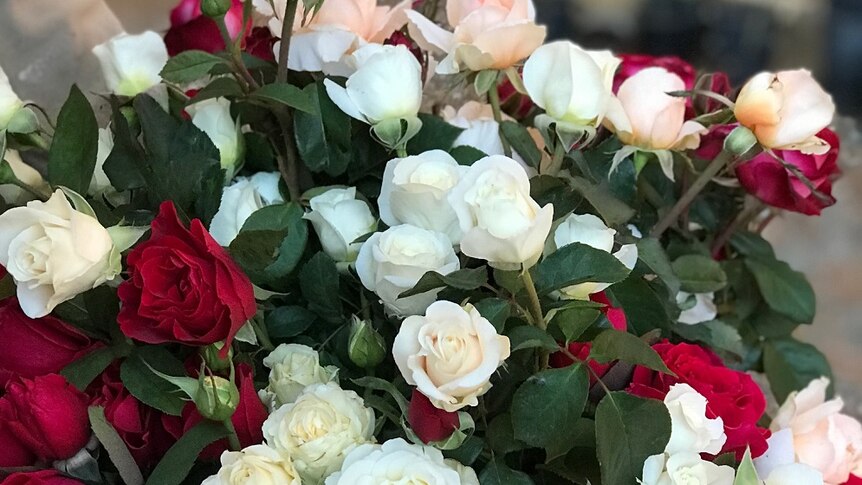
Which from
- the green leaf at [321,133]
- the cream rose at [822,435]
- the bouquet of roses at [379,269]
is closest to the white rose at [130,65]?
the bouquet of roses at [379,269]

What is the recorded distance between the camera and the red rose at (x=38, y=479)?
0.34 meters

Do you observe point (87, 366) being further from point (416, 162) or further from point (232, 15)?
point (232, 15)

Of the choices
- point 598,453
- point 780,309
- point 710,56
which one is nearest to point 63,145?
point 598,453

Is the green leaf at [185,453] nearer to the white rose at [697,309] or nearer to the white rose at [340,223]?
the white rose at [340,223]

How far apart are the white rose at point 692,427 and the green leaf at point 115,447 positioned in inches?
9.0

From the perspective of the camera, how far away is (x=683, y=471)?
0.34 meters

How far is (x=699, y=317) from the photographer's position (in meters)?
0.53

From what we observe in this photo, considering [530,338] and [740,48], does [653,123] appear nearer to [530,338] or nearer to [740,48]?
[530,338]

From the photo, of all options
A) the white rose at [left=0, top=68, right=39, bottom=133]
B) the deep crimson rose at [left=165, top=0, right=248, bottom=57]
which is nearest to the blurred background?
the deep crimson rose at [left=165, top=0, right=248, bottom=57]

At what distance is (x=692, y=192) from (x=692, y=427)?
0.18 metres

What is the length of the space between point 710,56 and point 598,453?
62.5 inches

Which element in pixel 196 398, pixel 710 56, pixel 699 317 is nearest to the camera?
pixel 196 398

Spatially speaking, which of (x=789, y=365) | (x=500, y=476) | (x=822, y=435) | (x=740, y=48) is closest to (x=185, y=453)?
(x=500, y=476)

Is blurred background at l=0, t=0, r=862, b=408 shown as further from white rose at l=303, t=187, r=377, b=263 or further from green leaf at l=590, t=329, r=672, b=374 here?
green leaf at l=590, t=329, r=672, b=374
